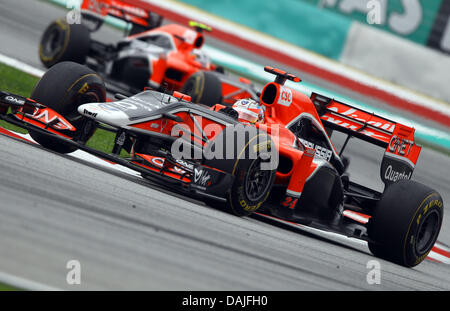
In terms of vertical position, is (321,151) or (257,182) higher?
(321,151)

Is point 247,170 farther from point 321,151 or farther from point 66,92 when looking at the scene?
point 66,92

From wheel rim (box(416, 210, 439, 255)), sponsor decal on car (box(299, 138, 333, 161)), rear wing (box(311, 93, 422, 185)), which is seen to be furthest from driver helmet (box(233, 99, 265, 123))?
wheel rim (box(416, 210, 439, 255))

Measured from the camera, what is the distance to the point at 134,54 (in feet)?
47.4

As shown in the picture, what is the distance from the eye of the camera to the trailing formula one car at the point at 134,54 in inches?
563

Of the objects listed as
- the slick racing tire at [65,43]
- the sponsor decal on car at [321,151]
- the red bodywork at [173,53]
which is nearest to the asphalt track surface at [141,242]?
the sponsor decal on car at [321,151]

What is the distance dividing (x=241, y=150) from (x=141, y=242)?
6.42 ft

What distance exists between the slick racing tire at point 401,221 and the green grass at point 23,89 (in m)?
3.28

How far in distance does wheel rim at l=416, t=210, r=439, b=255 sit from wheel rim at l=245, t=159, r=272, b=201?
1.94m

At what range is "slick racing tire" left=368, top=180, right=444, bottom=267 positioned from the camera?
8078 mm
